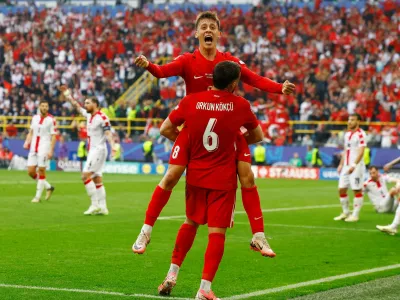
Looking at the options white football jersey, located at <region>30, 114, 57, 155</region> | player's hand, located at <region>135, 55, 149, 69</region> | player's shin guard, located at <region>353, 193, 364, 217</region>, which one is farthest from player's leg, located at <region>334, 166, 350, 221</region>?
player's hand, located at <region>135, 55, 149, 69</region>

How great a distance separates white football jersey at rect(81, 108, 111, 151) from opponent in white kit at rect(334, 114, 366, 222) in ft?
17.7

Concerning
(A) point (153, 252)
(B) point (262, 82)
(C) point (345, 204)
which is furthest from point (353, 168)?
(B) point (262, 82)

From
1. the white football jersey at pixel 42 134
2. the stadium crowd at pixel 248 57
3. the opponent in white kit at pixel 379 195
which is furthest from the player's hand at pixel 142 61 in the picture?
the stadium crowd at pixel 248 57

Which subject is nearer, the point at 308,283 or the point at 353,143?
the point at 308,283

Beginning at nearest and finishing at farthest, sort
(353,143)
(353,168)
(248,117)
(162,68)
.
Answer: (248,117)
(162,68)
(353,168)
(353,143)

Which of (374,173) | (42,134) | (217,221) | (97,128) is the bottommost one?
(374,173)

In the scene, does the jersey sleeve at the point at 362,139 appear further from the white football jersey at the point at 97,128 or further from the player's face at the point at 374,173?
the white football jersey at the point at 97,128

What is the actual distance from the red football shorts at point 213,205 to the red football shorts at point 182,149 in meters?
0.25

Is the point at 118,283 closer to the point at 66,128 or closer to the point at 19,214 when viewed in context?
the point at 19,214

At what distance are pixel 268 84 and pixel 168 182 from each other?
1504mm

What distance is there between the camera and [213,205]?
27.7 ft

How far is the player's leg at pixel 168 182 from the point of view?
28.0 feet

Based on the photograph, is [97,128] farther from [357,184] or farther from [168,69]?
[168,69]

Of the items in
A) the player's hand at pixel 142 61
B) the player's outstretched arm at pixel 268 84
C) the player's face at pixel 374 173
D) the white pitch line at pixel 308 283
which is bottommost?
the player's face at pixel 374 173
